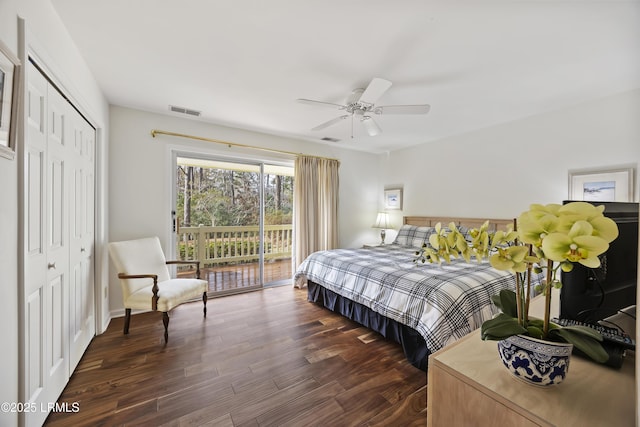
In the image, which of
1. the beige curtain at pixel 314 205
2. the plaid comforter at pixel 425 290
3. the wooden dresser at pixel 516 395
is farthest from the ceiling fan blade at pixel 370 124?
the wooden dresser at pixel 516 395

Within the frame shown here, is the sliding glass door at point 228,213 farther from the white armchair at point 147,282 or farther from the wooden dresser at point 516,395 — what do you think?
the wooden dresser at point 516,395

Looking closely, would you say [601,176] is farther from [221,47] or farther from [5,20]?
[5,20]

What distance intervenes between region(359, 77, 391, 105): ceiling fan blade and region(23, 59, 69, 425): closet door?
2087 mm

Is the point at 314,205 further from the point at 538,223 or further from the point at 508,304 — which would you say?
the point at 538,223

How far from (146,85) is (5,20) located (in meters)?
1.53

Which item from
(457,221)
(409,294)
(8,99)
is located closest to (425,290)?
(409,294)

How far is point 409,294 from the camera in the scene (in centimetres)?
213

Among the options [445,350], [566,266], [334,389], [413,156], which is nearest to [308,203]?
[413,156]

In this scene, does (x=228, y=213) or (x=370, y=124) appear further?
(x=228, y=213)

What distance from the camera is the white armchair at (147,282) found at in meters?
2.39

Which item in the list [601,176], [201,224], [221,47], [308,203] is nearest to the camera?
[221,47]

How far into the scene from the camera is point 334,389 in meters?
1.77

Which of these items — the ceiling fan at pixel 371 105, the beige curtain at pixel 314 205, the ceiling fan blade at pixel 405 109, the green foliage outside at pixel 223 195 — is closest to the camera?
the ceiling fan at pixel 371 105

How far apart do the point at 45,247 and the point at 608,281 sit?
269cm
